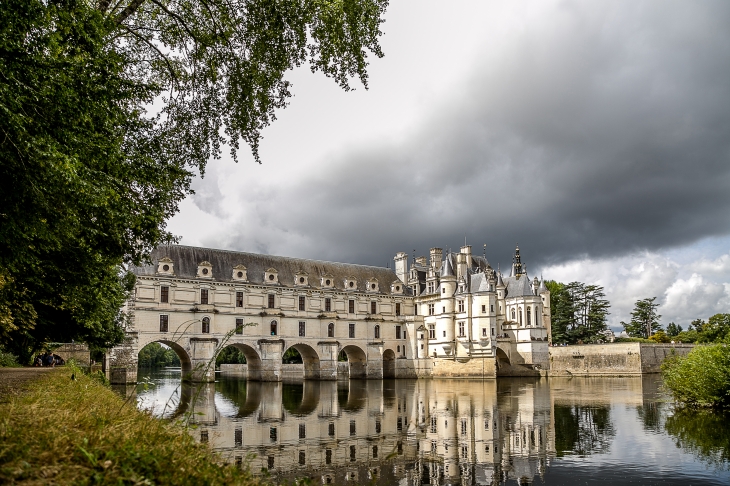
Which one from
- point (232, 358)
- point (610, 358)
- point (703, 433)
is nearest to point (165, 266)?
point (232, 358)

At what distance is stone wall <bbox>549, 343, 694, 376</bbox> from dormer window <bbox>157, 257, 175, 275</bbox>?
3536 centimetres

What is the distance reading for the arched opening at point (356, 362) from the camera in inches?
1932

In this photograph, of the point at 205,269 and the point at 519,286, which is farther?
the point at 519,286

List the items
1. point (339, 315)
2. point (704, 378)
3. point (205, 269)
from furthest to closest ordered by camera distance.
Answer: point (339, 315)
point (205, 269)
point (704, 378)

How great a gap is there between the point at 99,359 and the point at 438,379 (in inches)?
1060

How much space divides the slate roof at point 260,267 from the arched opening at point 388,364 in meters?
5.58

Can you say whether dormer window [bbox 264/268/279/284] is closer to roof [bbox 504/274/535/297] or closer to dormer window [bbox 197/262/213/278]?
dormer window [bbox 197/262/213/278]

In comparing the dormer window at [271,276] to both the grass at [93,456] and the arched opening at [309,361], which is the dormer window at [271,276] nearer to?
the arched opening at [309,361]

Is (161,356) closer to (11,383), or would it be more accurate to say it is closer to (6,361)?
(6,361)

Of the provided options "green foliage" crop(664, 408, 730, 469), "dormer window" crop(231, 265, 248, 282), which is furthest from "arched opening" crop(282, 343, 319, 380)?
"green foliage" crop(664, 408, 730, 469)

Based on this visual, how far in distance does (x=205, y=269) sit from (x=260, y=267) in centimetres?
513

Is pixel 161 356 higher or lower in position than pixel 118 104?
lower

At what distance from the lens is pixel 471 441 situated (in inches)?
572

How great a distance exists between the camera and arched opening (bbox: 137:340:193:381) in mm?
38969
